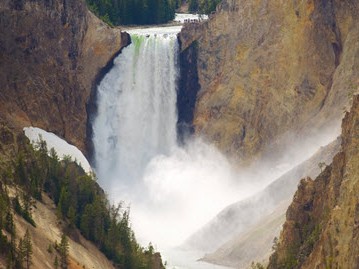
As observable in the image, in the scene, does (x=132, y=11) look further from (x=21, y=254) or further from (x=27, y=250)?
(x=27, y=250)

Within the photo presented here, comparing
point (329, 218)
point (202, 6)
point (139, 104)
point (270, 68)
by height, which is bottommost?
point (329, 218)

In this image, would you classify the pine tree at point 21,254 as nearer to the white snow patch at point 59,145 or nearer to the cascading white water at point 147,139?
the white snow patch at point 59,145

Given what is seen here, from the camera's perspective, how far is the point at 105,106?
87.1 meters

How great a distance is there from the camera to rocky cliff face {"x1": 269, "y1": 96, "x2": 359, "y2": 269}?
41.5 meters

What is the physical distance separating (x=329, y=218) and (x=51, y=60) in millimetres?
42211

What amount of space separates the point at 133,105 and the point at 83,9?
36.2ft

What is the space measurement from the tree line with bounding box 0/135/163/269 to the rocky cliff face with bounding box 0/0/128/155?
15337 mm

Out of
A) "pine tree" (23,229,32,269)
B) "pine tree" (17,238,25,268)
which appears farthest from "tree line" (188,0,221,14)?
"pine tree" (17,238,25,268)

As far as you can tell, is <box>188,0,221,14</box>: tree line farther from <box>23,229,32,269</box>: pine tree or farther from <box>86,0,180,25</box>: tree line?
<box>23,229,32,269</box>: pine tree

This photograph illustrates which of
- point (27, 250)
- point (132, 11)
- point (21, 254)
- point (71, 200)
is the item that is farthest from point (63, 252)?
point (132, 11)

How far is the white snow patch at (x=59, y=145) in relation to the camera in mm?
73938

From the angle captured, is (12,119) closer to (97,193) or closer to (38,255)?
(97,193)

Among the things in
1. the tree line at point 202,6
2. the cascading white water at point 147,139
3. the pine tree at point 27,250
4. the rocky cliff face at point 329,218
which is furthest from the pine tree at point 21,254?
the tree line at point 202,6

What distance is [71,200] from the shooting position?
54.4 meters
